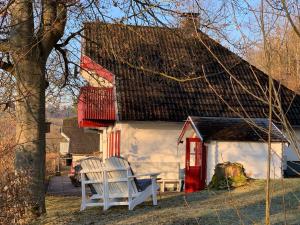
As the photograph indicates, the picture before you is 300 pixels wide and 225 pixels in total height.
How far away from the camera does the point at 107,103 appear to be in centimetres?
2098

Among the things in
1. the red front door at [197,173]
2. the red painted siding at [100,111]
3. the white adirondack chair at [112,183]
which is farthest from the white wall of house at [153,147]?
the white adirondack chair at [112,183]

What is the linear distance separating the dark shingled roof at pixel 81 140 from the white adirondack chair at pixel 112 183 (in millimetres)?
31492

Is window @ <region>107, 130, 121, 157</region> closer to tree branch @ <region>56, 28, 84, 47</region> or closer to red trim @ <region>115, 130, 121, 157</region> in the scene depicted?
red trim @ <region>115, 130, 121, 157</region>

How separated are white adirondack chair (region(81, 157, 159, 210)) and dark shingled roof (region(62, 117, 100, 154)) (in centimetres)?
3149

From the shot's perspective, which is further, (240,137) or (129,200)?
(240,137)

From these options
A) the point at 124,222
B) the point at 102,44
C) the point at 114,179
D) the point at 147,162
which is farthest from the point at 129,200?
the point at 147,162

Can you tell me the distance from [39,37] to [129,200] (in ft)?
12.7

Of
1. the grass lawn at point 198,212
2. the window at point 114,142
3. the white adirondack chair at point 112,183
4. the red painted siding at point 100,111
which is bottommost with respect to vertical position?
the grass lawn at point 198,212

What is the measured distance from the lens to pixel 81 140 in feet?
149

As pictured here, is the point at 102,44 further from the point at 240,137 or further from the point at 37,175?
the point at 240,137

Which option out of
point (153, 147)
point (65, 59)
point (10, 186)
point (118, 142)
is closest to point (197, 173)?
point (153, 147)

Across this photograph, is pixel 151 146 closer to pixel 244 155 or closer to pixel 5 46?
pixel 244 155

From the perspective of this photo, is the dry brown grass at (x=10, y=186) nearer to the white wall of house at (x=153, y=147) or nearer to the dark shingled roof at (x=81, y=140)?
the white wall of house at (x=153, y=147)

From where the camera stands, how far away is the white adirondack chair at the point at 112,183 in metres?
12.0
